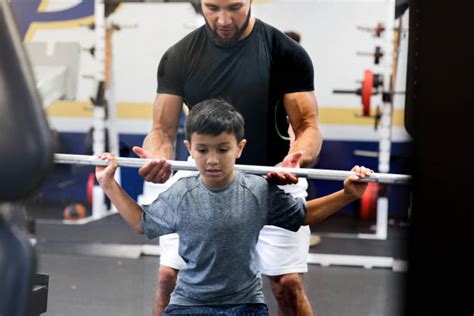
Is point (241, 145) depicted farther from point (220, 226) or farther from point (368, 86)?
point (368, 86)

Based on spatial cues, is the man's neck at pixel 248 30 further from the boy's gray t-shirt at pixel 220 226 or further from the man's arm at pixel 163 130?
the boy's gray t-shirt at pixel 220 226

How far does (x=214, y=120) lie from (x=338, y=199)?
38 cm

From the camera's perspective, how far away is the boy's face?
5.98 feet

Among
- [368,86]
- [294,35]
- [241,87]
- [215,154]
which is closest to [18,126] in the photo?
[215,154]

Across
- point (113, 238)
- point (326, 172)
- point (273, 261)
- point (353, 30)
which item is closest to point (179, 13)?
point (326, 172)

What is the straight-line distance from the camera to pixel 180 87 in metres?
1.95

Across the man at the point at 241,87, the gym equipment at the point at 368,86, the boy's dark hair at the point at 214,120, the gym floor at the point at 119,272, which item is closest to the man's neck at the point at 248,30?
the man at the point at 241,87

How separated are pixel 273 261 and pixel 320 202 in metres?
0.23

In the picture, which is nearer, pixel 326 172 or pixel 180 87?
pixel 326 172

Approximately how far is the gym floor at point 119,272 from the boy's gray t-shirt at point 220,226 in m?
0.54

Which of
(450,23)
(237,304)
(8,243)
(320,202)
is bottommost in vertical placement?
(237,304)

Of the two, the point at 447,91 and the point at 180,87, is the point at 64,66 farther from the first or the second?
the point at 447,91

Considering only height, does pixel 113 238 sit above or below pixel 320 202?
below

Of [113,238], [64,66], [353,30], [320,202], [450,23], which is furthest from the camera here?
[113,238]
